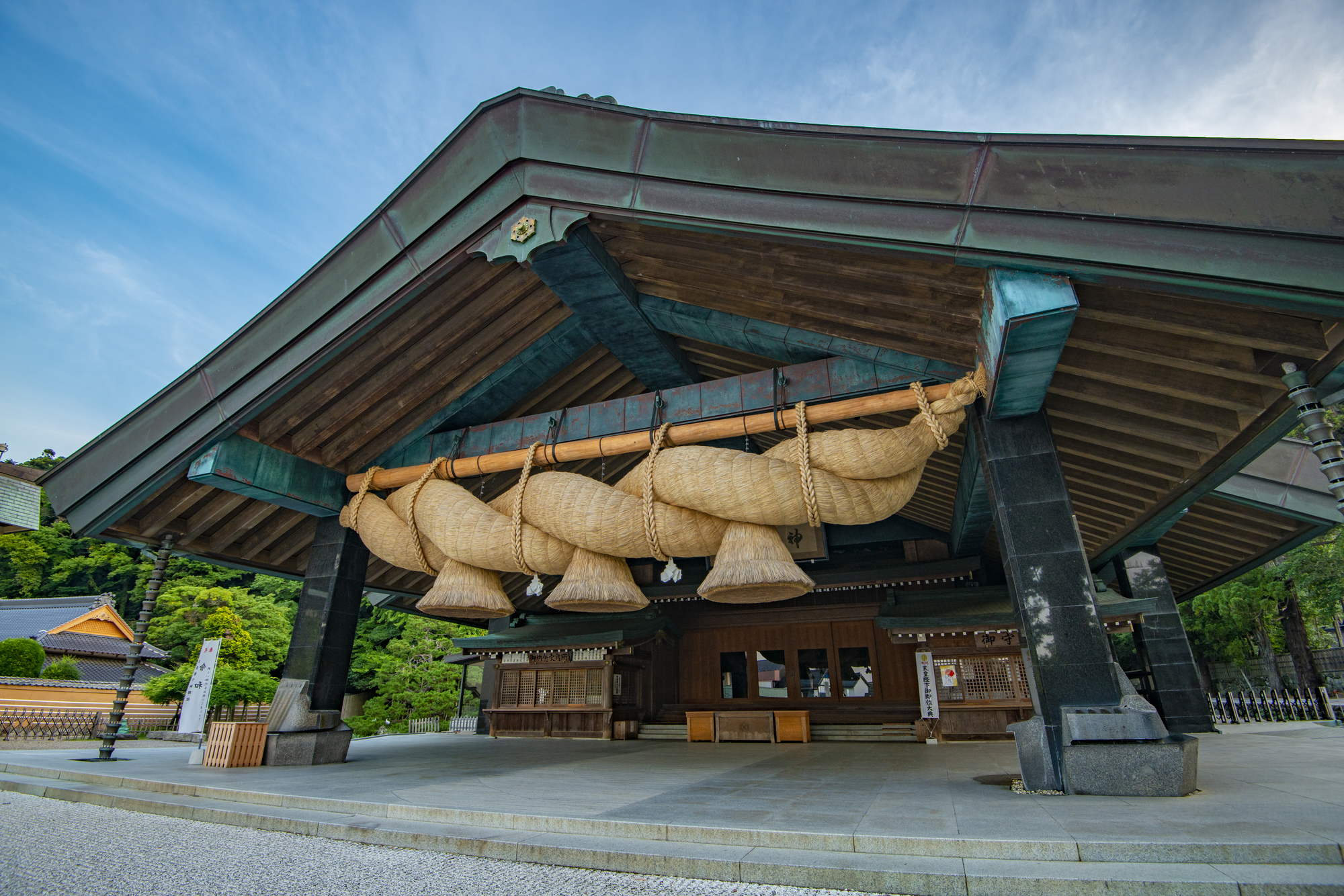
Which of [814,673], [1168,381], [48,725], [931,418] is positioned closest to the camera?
[1168,381]

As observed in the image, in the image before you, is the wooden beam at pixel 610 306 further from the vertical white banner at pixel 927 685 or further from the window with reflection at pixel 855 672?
the window with reflection at pixel 855 672

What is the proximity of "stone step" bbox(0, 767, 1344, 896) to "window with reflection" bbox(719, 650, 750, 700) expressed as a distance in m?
11.3

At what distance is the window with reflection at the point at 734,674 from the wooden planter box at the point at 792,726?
225 cm

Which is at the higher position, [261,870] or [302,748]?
[302,748]

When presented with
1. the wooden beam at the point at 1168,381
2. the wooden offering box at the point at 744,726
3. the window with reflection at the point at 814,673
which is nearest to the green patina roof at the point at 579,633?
the wooden offering box at the point at 744,726

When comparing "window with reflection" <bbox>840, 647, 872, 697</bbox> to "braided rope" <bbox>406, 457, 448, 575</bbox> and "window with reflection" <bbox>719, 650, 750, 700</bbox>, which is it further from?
"braided rope" <bbox>406, 457, 448, 575</bbox>

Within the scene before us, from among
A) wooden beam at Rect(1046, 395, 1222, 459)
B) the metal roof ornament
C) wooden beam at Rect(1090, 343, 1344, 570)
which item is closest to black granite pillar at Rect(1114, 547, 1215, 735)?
wooden beam at Rect(1090, 343, 1344, 570)

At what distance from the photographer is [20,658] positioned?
1762 cm

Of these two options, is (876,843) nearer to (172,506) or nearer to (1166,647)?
(172,506)

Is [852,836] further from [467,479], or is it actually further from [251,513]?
[251,513]

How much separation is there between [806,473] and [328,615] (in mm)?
5328

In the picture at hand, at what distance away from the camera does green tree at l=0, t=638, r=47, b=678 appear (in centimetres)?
1731

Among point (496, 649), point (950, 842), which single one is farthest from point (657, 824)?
point (496, 649)

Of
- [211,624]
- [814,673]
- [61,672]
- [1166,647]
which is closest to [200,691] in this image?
[814,673]
